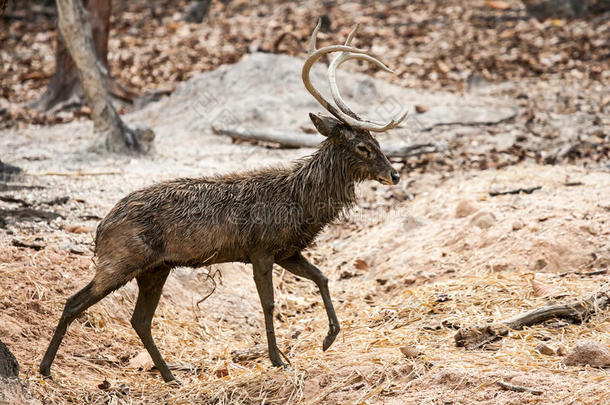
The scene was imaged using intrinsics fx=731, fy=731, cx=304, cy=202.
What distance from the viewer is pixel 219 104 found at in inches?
496

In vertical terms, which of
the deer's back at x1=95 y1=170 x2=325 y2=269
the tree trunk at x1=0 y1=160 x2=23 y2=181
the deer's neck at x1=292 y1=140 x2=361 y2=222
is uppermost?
the deer's neck at x1=292 y1=140 x2=361 y2=222

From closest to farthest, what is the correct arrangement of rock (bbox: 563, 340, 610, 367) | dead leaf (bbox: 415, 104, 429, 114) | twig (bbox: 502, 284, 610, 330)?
rock (bbox: 563, 340, 610, 367) → twig (bbox: 502, 284, 610, 330) → dead leaf (bbox: 415, 104, 429, 114)

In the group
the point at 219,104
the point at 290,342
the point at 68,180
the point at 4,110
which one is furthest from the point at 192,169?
the point at 4,110

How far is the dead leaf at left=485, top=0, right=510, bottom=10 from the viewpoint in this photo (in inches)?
689

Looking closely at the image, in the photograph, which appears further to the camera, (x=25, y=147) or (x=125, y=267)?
(x=25, y=147)

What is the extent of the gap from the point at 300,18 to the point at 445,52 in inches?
149

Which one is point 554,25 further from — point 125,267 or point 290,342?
point 125,267

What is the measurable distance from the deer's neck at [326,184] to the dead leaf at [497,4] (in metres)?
13.5

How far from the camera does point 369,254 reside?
8109 mm

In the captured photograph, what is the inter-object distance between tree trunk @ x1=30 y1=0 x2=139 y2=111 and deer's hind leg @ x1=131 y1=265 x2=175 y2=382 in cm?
880

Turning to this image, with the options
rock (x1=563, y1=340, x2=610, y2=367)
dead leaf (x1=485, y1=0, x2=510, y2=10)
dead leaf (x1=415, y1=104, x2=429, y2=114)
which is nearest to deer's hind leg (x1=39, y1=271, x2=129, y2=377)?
rock (x1=563, y1=340, x2=610, y2=367)

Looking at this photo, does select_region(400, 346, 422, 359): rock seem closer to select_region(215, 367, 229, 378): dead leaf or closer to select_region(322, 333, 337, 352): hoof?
select_region(322, 333, 337, 352): hoof

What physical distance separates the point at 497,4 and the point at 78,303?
49.1 feet

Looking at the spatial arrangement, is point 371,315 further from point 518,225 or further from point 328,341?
point 518,225
